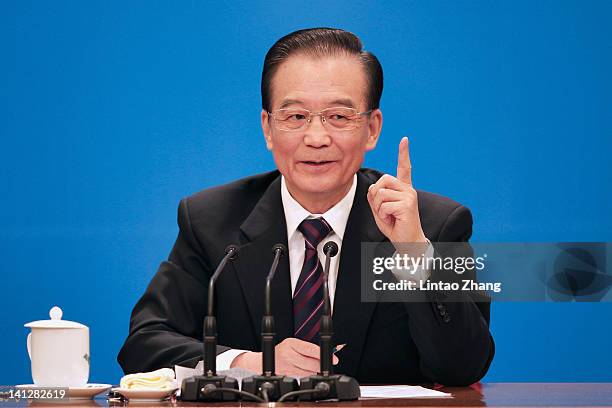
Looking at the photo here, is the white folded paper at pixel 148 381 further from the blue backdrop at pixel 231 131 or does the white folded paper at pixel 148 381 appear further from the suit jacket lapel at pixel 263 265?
the blue backdrop at pixel 231 131

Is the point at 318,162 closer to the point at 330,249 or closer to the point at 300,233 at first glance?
the point at 300,233

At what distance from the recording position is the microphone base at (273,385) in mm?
2027

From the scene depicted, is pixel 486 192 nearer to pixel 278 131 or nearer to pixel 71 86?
pixel 278 131

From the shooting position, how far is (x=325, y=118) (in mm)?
2824

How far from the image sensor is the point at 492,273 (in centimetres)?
330

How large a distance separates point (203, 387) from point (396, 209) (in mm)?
699

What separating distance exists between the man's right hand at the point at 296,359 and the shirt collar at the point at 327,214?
0.52 m

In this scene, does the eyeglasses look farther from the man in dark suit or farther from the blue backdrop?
the blue backdrop

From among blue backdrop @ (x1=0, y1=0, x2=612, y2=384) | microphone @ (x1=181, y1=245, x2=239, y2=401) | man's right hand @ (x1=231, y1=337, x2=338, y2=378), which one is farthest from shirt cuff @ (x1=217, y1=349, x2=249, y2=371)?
blue backdrop @ (x1=0, y1=0, x2=612, y2=384)

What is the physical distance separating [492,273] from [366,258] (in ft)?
2.05

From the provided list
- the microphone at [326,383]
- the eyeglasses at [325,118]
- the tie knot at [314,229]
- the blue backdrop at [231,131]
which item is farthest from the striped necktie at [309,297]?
the blue backdrop at [231,131]

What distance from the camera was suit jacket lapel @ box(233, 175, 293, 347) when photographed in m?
2.84

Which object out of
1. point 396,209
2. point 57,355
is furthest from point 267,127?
point 57,355

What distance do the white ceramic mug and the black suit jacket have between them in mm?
404
